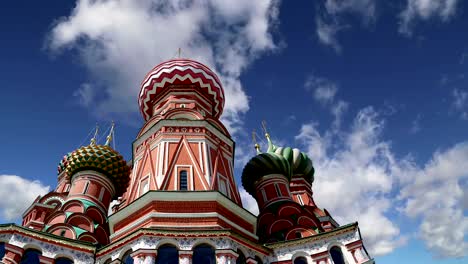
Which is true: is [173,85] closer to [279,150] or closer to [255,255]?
[279,150]

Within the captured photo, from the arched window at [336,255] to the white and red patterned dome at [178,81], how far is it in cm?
1036

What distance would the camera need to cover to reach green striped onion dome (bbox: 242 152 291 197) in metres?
→ 20.1

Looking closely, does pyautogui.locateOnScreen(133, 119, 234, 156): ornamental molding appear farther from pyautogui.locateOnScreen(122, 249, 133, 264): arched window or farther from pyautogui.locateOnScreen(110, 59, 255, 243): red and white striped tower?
pyautogui.locateOnScreen(122, 249, 133, 264): arched window

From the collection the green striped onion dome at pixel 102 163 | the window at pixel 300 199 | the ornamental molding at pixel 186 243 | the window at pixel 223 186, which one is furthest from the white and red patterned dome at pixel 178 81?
the ornamental molding at pixel 186 243

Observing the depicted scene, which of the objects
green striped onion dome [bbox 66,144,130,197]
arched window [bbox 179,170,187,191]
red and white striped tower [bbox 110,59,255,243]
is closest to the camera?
red and white striped tower [bbox 110,59,255,243]

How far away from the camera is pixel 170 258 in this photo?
11633mm

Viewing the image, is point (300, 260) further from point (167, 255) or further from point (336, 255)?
point (167, 255)

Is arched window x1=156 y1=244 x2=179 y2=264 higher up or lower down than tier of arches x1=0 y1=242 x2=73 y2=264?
lower down

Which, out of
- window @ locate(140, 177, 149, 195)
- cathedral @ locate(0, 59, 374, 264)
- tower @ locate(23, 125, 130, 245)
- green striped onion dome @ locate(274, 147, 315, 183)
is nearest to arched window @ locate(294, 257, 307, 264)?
cathedral @ locate(0, 59, 374, 264)

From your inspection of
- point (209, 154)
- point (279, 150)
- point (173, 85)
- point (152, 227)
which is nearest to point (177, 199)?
point (152, 227)

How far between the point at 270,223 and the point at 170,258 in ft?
21.3

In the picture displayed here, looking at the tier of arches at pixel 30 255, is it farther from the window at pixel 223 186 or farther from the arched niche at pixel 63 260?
the window at pixel 223 186

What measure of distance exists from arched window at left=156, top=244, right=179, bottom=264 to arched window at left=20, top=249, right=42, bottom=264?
454cm

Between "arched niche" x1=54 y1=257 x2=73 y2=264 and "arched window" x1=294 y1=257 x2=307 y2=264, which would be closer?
"arched niche" x1=54 y1=257 x2=73 y2=264
